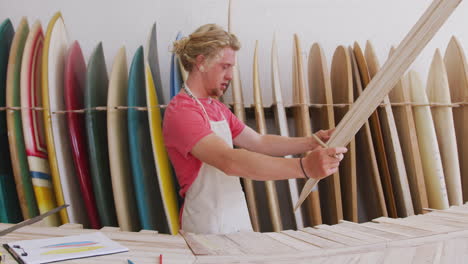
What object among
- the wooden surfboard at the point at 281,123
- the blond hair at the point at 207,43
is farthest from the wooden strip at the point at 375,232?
the wooden surfboard at the point at 281,123

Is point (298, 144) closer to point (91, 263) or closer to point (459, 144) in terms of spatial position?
point (91, 263)

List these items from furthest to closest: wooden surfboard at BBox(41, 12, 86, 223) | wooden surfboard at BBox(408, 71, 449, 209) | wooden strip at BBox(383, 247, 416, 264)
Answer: wooden surfboard at BBox(408, 71, 449, 209) < wooden surfboard at BBox(41, 12, 86, 223) < wooden strip at BBox(383, 247, 416, 264)

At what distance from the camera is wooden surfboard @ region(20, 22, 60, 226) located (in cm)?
196

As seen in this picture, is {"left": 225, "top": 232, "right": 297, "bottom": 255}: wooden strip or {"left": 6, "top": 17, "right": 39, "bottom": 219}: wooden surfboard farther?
{"left": 6, "top": 17, "right": 39, "bottom": 219}: wooden surfboard

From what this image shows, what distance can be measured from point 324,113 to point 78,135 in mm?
1380

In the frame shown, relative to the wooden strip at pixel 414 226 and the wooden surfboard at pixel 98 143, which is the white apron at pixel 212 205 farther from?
the wooden surfboard at pixel 98 143

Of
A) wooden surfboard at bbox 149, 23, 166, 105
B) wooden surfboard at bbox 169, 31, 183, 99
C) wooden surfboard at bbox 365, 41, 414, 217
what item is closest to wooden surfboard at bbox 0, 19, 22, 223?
wooden surfboard at bbox 149, 23, 166, 105

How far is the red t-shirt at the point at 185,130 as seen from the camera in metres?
1.27

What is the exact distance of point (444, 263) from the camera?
74 centimetres

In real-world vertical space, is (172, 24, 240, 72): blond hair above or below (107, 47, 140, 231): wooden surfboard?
above

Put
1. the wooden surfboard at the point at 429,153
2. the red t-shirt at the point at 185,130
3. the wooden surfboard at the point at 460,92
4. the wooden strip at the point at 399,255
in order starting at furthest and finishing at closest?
the wooden surfboard at the point at 460,92, the wooden surfboard at the point at 429,153, the red t-shirt at the point at 185,130, the wooden strip at the point at 399,255

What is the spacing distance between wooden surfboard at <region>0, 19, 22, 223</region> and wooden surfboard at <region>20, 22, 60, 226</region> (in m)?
0.19

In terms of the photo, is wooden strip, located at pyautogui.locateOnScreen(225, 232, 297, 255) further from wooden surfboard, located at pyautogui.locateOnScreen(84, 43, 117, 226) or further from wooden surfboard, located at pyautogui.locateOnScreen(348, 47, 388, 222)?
wooden surfboard, located at pyautogui.locateOnScreen(348, 47, 388, 222)

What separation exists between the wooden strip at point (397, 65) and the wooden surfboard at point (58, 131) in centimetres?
145
